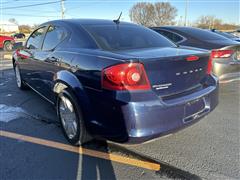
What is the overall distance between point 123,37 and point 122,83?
1.18m

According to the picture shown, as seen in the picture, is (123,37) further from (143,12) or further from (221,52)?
(143,12)

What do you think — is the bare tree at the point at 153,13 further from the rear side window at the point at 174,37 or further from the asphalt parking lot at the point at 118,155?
the asphalt parking lot at the point at 118,155

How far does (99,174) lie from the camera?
2631 millimetres

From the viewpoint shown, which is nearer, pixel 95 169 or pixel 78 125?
pixel 95 169

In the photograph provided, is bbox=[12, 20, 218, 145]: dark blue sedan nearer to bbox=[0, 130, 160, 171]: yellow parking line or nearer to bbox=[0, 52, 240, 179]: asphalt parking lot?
bbox=[0, 130, 160, 171]: yellow parking line

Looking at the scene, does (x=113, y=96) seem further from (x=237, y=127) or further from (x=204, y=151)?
(x=237, y=127)

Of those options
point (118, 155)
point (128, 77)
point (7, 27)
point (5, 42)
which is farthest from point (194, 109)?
point (7, 27)

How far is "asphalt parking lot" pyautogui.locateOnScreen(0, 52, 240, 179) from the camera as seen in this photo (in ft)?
8.69

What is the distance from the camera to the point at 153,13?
2468 inches

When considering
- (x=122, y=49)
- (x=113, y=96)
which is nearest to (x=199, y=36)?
(x=122, y=49)

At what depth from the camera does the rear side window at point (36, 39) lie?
14.5ft

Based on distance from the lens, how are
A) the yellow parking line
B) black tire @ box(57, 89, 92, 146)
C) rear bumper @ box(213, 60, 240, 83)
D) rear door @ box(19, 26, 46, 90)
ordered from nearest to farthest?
the yellow parking line, black tire @ box(57, 89, 92, 146), rear door @ box(19, 26, 46, 90), rear bumper @ box(213, 60, 240, 83)

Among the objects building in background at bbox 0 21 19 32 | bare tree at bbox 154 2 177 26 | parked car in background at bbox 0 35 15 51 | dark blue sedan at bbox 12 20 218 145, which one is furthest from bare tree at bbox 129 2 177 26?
dark blue sedan at bbox 12 20 218 145

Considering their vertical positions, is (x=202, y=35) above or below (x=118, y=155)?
above
